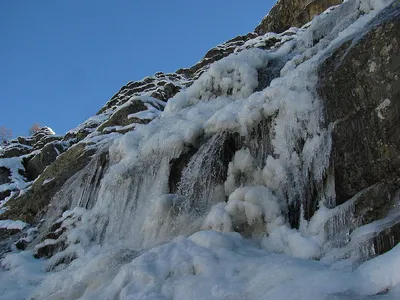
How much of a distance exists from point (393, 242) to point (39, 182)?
11.5 metres

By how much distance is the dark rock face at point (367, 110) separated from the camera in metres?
5.56

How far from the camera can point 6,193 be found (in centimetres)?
1619

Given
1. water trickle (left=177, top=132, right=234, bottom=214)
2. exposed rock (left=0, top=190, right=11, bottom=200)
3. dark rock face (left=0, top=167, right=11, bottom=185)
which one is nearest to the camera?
water trickle (left=177, top=132, right=234, bottom=214)

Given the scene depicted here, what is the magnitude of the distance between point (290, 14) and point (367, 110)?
65.0 feet

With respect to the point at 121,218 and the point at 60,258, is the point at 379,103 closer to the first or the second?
the point at 121,218

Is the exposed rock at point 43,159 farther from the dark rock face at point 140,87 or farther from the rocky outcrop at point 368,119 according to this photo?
the rocky outcrop at point 368,119

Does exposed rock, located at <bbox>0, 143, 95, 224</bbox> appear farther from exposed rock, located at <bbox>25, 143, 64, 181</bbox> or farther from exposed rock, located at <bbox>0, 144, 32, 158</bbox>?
exposed rock, located at <bbox>0, 144, 32, 158</bbox>

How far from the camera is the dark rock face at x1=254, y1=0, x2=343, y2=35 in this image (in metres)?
21.7

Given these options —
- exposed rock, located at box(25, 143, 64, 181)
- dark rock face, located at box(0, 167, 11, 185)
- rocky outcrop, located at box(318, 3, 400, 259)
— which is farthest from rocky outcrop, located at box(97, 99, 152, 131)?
rocky outcrop, located at box(318, 3, 400, 259)

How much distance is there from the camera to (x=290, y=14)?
78.4 ft

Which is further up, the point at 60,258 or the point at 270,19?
the point at 270,19

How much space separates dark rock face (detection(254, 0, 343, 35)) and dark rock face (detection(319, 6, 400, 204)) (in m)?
16.3

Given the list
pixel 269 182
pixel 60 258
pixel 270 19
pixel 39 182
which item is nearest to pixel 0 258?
pixel 60 258

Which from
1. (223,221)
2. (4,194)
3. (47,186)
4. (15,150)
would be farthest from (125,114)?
(15,150)
